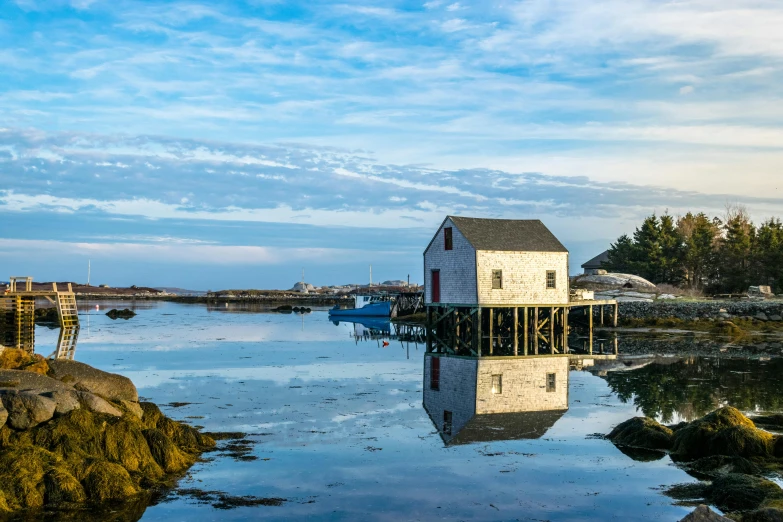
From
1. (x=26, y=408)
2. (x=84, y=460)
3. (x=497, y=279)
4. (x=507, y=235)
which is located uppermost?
(x=507, y=235)

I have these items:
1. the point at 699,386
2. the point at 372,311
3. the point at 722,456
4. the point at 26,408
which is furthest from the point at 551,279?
the point at 372,311

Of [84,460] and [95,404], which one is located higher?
[95,404]

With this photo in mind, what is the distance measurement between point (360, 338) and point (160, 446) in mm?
33836

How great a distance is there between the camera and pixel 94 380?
54.1 feet

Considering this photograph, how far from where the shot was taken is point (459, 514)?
1139cm

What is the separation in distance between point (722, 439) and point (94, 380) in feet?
41.2

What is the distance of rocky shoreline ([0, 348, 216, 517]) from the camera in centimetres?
1160

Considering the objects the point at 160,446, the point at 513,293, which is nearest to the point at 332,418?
the point at 160,446

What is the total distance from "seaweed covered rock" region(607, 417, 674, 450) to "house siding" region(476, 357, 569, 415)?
13.1 feet

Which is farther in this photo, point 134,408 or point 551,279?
point 551,279

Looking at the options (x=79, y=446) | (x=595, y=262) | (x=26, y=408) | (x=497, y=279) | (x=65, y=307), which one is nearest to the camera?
(x=79, y=446)

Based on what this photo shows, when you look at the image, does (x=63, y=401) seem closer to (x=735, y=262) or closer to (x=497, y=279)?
(x=497, y=279)

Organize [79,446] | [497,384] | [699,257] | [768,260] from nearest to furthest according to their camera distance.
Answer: [79,446] → [497,384] → [768,260] → [699,257]

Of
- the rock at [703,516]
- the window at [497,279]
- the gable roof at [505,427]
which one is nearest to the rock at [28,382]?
the gable roof at [505,427]
